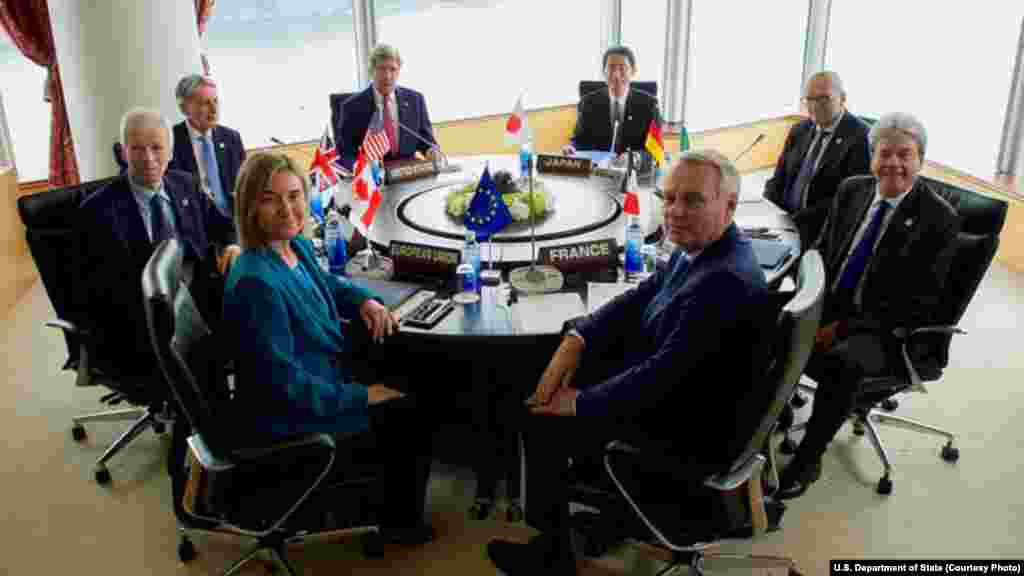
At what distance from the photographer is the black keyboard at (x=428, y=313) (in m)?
2.92

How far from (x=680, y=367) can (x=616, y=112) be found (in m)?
3.59

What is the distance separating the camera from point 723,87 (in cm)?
838

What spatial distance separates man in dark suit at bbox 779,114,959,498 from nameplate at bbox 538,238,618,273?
2.84ft

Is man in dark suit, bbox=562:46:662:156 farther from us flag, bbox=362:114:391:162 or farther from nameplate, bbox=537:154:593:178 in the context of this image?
us flag, bbox=362:114:391:162

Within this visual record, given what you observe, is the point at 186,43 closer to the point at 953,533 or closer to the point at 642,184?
the point at 642,184

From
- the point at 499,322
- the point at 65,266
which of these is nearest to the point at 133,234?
the point at 65,266

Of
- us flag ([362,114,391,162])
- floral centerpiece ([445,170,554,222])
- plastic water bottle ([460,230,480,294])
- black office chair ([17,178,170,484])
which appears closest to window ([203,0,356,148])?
us flag ([362,114,391,162])

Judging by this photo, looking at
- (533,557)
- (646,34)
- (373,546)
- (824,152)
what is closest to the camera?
(533,557)

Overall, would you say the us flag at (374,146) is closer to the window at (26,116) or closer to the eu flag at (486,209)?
the eu flag at (486,209)

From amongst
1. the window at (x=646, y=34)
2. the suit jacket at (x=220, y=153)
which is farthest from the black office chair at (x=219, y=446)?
the window at (x=646, y=34)

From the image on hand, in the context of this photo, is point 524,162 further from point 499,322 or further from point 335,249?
point 499,322

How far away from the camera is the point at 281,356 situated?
7.68 feet

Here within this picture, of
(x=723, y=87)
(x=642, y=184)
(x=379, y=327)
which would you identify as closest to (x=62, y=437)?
(x=379, y=327)

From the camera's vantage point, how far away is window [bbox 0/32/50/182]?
21.8 ft
